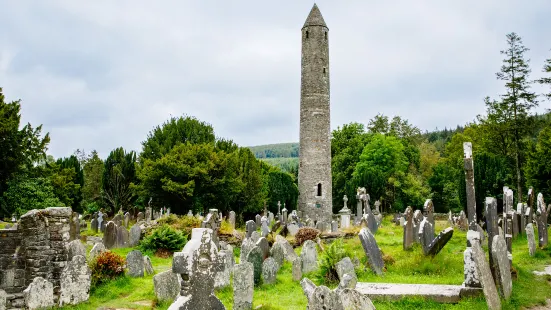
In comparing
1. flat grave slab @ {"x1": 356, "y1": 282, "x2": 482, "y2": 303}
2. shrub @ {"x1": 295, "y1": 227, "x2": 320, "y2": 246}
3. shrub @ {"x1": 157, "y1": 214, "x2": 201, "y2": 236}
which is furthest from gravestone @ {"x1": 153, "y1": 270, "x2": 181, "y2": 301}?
shrub @ {"x1": 157, "y1": 214, "x2": 201, "y2": 236}

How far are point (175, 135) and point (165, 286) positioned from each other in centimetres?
2838

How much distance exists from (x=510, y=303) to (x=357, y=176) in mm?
31165

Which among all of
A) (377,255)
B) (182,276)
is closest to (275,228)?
(377,255)

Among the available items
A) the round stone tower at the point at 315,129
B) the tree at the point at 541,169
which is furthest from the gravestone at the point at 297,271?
the round stone tower at the point at 315,129

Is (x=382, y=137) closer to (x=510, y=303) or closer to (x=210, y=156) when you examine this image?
(x=210, y=156)

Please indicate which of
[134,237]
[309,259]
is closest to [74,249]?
[309,259]

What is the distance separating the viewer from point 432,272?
384 inches

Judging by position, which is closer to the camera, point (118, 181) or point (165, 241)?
point (165, 241)

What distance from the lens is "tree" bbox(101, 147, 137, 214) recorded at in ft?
114

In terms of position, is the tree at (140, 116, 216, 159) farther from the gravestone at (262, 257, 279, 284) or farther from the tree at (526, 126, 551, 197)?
the gravestone at (262, 257, 279, 284)

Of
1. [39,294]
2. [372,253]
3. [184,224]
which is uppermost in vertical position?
[184,224]

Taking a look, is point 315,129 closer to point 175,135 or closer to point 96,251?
point 175,135

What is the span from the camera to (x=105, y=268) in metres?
10.3

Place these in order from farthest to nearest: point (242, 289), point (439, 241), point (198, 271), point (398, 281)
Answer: point (439, 241), point (398, 281), point (242, 289), point (198, 271)
